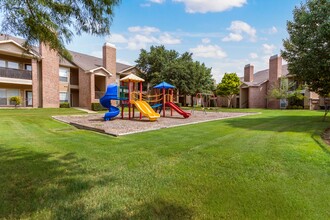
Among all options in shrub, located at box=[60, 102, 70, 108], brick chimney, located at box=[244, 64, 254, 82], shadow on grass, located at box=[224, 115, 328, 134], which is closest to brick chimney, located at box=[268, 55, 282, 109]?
brick chimney, located at box=[244, 64, 254, 82]

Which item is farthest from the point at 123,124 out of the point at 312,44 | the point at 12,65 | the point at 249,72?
the point at 249,72

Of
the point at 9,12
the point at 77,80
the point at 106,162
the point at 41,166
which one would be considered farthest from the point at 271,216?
the point at 77,80

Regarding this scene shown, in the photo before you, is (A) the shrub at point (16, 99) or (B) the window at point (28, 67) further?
(B) the window at point (28, 67)

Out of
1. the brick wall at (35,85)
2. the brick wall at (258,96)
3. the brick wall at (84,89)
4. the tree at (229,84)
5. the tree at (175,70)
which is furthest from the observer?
the brick wall at (258,96)

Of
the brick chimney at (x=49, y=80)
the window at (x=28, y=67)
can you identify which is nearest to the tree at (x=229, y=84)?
the brick chimney at (x=49, y=80)

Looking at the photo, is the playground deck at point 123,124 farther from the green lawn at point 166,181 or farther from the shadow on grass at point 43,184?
the shadow on grass at point 43,184

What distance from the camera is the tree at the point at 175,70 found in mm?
32281

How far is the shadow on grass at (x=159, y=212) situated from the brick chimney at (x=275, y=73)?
36596 millimetres

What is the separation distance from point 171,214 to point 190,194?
650 mm

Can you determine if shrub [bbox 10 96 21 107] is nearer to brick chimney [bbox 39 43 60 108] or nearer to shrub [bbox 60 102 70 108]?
brick chimney [bbox 39 43 60 108]

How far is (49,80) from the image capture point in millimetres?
25062

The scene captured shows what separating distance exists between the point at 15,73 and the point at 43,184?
23577mm

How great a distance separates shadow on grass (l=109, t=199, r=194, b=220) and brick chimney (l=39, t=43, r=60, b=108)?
25.1 metres

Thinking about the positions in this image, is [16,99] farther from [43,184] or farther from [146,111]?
[43,184]
